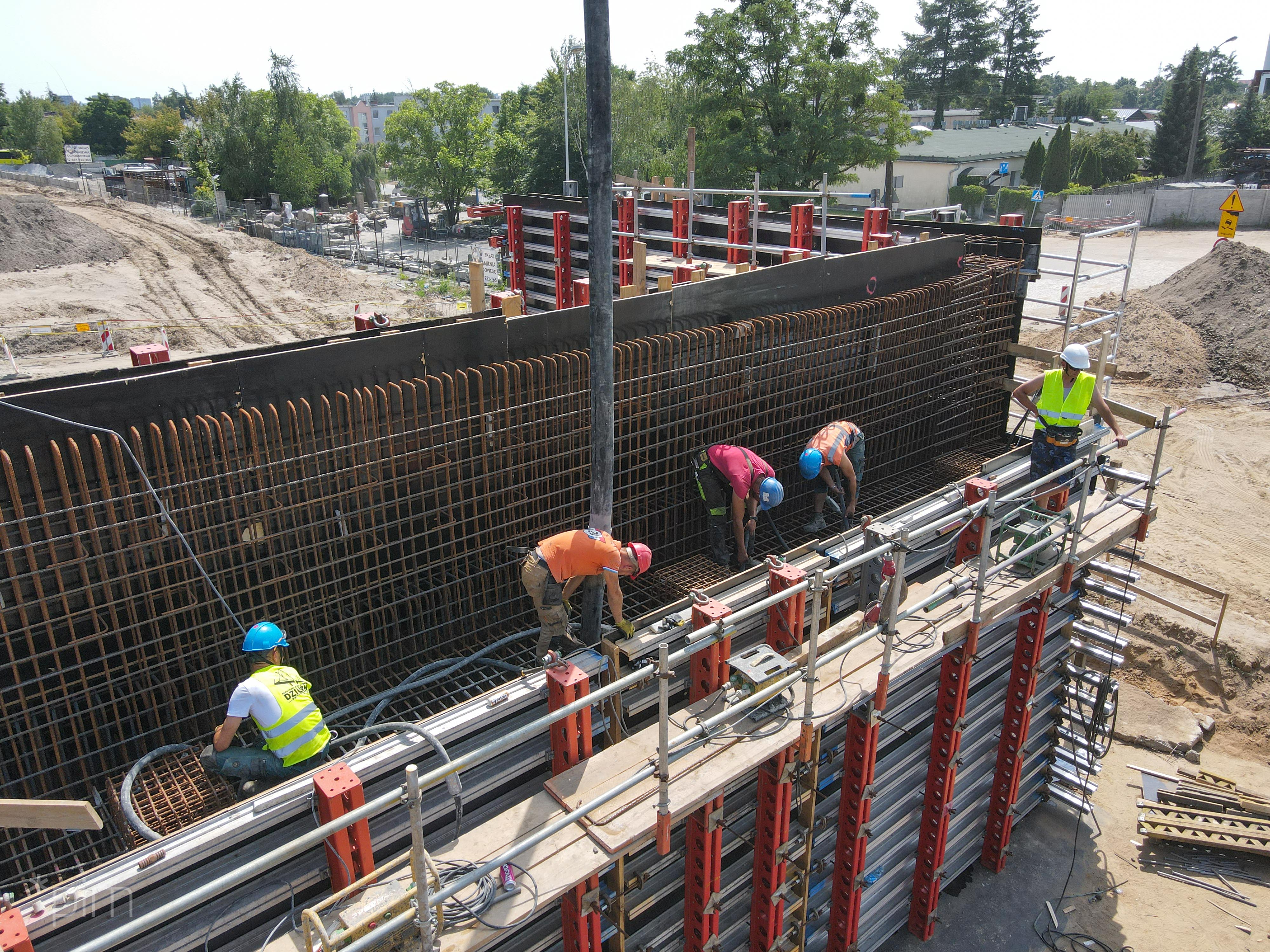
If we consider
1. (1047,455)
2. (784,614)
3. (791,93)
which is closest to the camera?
(784,614)

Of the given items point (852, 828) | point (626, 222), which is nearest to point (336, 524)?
point (852, 828)

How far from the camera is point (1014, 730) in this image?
9.07 metres

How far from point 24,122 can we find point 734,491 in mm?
103065

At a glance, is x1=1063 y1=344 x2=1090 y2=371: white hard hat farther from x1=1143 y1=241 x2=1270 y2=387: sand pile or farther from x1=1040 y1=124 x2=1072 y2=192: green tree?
x1=1040 y1=124 x2=1072 y2=192: green tree

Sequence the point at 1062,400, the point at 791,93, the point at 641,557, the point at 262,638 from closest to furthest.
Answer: the point at 262,638 < the point at 641,557 < the point at 1062,400 < the point at 791,93

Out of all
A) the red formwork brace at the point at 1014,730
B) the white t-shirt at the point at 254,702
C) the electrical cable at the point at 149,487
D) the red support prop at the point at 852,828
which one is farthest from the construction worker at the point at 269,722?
the red formwork brace at the point at 1014,730

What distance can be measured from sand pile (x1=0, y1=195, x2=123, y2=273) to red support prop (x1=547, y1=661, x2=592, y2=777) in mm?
43439

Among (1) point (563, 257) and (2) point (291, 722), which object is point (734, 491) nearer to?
(2) point (291, 722)

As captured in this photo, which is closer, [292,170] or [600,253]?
[600,253]

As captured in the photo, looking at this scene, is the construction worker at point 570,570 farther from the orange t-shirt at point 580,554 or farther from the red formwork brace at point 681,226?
the red formwork brace at point 681,226

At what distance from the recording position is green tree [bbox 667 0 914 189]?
107 ft

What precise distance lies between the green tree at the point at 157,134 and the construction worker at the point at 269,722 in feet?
308

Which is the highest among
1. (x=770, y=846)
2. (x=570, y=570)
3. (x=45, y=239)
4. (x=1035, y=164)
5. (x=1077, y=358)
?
(x=1035, y=164)

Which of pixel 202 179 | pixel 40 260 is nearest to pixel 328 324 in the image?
pixel 40 260
